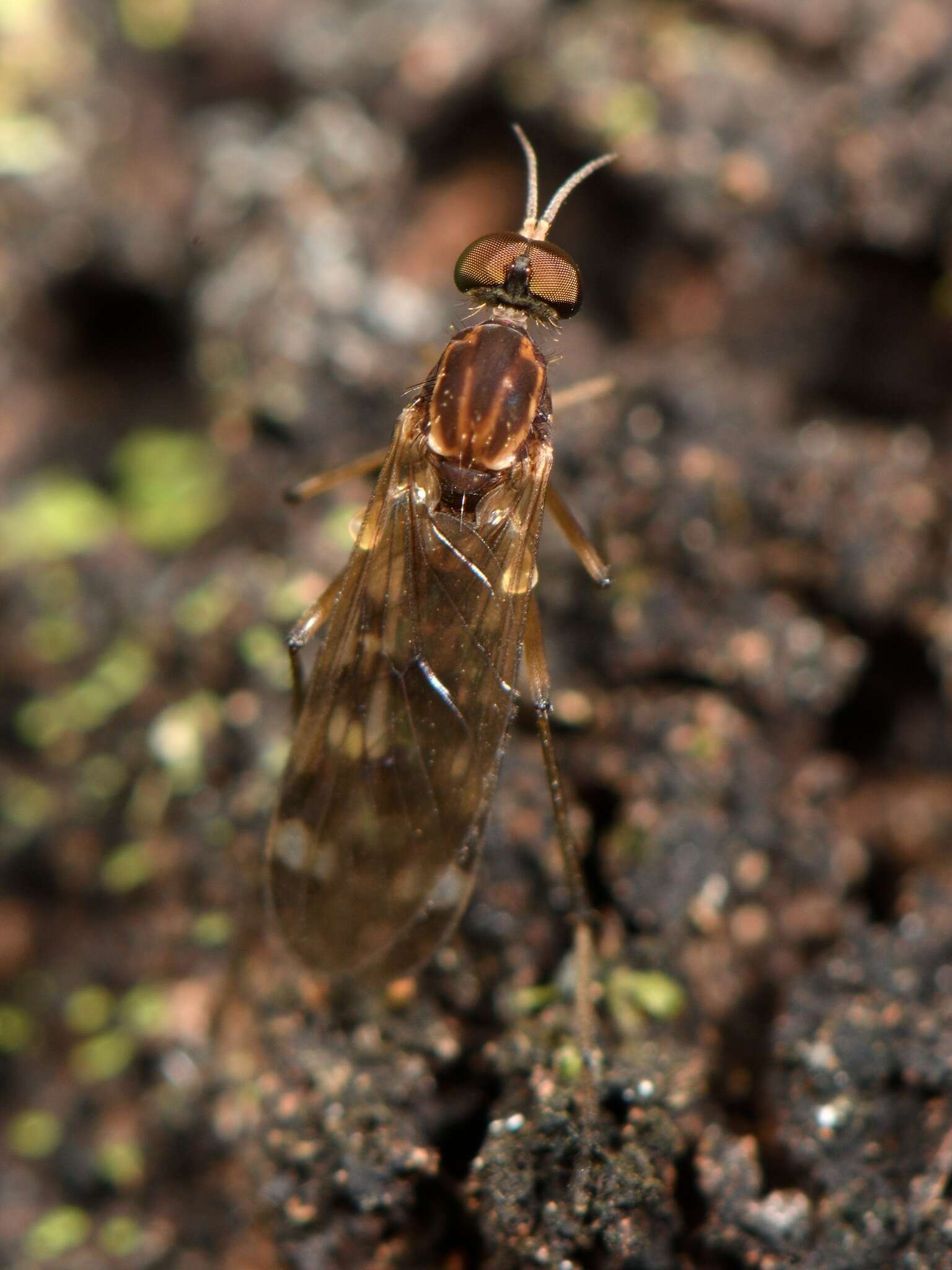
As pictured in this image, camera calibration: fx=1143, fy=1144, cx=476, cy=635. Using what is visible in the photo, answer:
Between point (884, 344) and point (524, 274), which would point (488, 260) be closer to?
point (524, 274)

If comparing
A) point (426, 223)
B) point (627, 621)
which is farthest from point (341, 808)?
point (426, 223)

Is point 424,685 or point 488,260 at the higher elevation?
point 488,260

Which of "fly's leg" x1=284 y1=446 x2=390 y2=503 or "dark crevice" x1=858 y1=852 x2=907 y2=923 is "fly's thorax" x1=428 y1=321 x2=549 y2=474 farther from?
"dark crevice" x1=858 y1=852 x2=907 y2=923

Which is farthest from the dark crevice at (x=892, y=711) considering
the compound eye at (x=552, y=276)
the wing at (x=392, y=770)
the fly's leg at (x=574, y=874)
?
the compound eye at (x=552, y=276)

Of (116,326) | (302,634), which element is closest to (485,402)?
(302,634)

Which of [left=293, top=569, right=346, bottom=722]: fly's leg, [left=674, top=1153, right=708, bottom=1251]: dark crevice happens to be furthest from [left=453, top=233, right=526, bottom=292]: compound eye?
[left=674, top=1153, right=708, bottom=1251]: dark crevice

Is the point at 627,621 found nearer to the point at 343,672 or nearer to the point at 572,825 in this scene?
the point at 572,825
